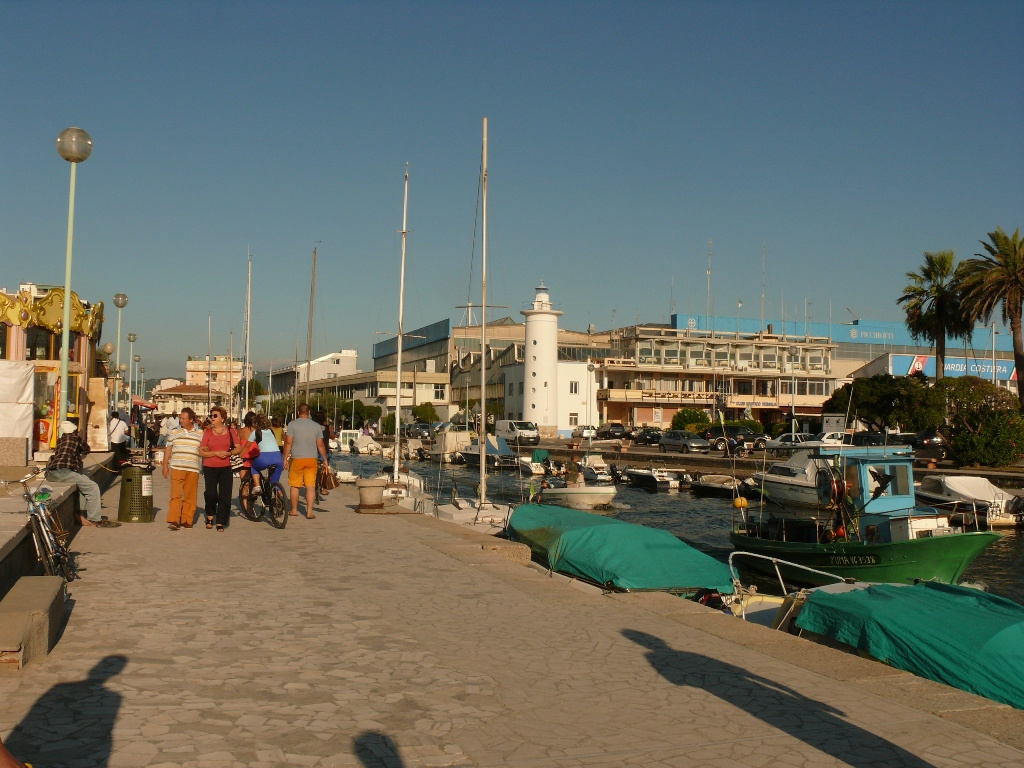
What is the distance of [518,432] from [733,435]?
645 inches

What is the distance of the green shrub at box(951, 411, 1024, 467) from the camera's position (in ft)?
155

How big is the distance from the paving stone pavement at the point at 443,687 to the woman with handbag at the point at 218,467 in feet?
16.1

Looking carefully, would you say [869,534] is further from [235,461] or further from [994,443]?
[994,443]

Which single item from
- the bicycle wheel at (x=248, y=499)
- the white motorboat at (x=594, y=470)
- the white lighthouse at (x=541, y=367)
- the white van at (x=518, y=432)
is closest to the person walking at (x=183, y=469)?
the bicycle wheel at (x=248, y=499)

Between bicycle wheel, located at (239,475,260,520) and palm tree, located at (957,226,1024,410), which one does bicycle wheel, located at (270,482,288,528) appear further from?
palm tree, located at (957,226,1024,410)

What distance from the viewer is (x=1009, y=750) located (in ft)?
19.2

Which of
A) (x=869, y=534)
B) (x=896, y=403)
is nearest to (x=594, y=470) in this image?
(x=896, y=403)

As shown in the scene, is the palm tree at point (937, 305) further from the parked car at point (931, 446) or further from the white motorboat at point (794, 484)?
the white motorboat at point (794, 484)

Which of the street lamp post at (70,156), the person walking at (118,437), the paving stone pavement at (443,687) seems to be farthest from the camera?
the person walking at (118,437)

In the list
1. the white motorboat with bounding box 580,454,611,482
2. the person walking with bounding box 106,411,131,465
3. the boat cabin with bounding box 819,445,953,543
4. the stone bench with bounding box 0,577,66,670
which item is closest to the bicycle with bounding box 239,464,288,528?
the stone bench with bounding box 0,577,66,670

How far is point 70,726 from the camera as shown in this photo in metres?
5.78

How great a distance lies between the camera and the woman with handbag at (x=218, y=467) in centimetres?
1628

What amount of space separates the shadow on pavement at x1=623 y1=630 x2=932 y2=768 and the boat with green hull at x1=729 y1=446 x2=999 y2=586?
13.6 m

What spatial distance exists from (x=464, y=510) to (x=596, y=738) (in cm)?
1984
